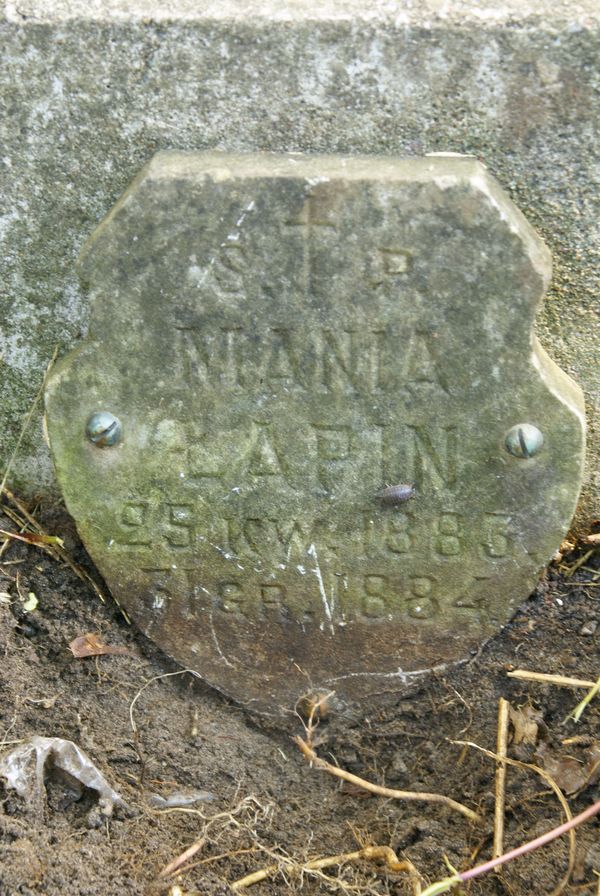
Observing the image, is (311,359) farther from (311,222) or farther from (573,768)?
(573,768)

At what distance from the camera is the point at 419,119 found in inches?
80.8

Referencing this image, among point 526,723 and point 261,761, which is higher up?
point 526,723

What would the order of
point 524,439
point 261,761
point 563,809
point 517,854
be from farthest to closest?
point 261,761 < point 524,439 < point 563,809 < point 517,854

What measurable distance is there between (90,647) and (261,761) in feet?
1.45

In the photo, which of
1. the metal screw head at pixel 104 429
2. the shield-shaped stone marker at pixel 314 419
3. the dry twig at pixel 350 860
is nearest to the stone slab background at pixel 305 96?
the shield-shaped stone marker at pixel 314 419

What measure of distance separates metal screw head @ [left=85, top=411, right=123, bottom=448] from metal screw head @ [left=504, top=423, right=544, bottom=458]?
79 cm

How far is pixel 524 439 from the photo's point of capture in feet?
6.64

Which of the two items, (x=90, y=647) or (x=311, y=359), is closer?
(x=311, y=359)

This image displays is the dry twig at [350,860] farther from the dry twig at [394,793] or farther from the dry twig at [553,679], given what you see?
the dry twig at [553,679]

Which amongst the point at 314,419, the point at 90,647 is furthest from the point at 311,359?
the point at 90,647

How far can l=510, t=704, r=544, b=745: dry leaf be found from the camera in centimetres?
208

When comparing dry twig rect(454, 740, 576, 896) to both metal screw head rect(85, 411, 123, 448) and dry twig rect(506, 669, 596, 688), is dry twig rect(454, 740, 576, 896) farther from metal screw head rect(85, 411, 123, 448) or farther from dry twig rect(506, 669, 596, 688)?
metal screw head rect(85, 411, 123, 448)

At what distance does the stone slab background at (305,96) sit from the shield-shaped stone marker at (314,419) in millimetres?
150

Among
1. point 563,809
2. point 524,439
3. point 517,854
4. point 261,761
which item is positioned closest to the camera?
point 517,854
